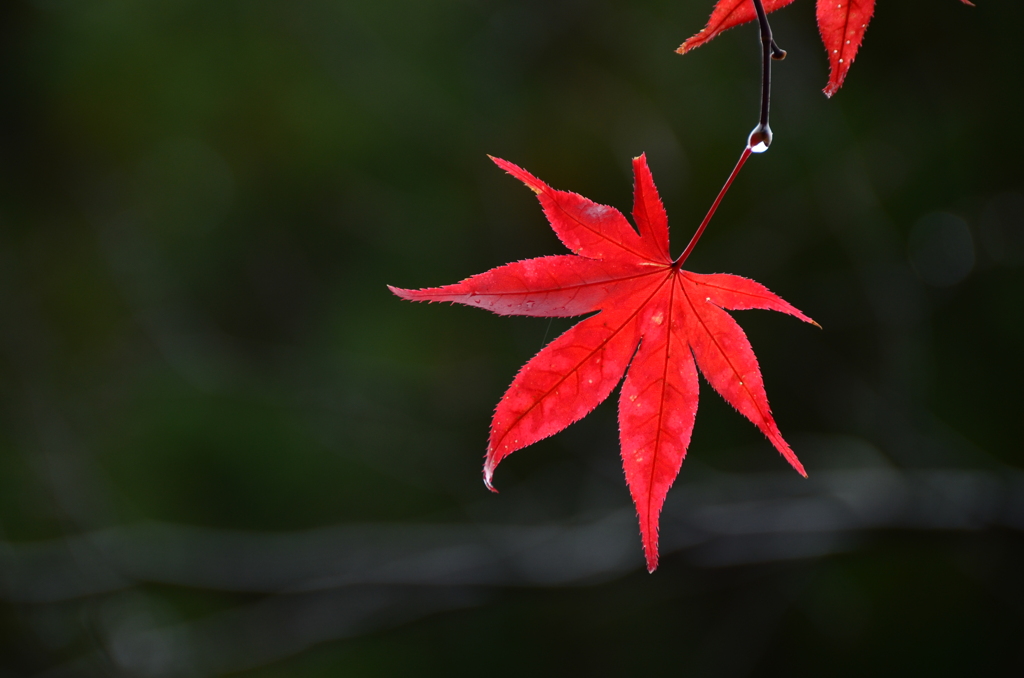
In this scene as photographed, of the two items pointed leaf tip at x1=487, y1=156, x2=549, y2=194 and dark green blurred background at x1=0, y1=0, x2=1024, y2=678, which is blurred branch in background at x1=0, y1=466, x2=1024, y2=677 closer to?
dark green blurred background at x1=0, y1=0, x2=1024, y2=678

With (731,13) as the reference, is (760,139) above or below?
below

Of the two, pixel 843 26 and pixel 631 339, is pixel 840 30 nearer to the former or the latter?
pixel 843 26

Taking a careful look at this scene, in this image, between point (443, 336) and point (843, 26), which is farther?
point (443, 336)

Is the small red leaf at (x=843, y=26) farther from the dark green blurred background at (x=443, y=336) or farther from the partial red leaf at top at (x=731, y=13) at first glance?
the dark green blurred background at (x=443, y=336)

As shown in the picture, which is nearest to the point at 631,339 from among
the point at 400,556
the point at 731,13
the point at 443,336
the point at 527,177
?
the point at 527,177

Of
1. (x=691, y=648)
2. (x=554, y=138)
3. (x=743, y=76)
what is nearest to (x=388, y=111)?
(x=554, y=138)

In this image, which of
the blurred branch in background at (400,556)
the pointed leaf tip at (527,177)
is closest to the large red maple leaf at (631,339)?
the pointed leaf tip at (527,177)

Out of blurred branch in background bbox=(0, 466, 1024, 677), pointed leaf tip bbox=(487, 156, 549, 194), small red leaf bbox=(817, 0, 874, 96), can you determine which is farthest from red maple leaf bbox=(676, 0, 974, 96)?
blurred branch in background bbox=(0, 466, 1024, 677)
